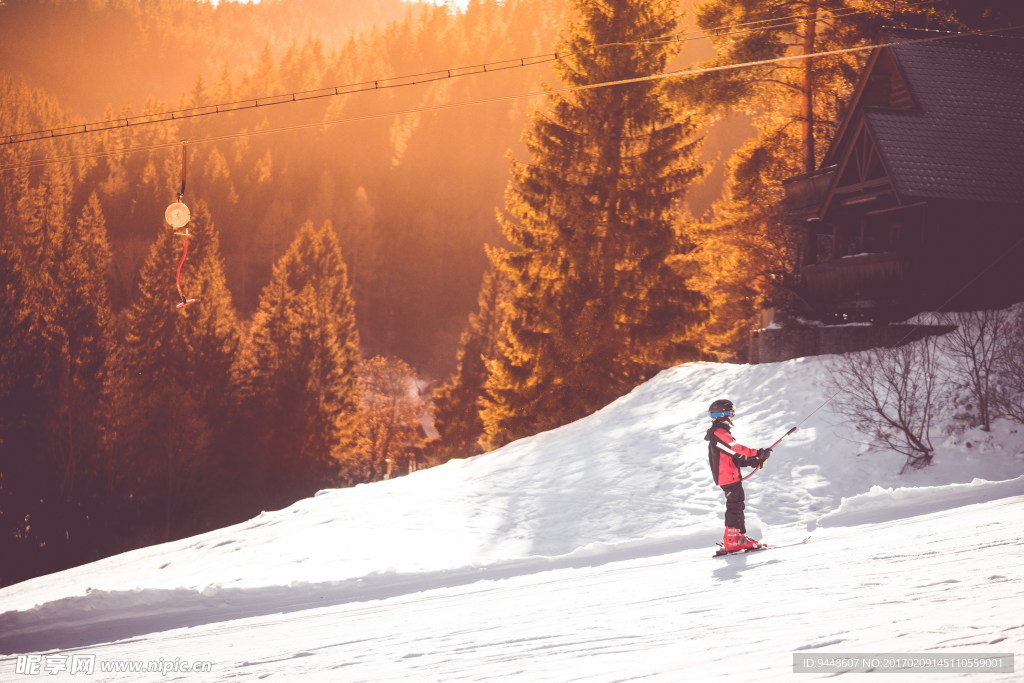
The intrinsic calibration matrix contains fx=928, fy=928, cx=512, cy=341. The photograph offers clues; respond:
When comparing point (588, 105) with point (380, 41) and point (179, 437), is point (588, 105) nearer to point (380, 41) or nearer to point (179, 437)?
point (179, 437)

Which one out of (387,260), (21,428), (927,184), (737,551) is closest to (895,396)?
(737,551)

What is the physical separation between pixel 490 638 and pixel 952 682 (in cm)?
429

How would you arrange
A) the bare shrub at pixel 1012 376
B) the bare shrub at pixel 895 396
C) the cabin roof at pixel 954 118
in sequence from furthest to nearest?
the cabin roof at pixel 954 118, the bare shrub at pixel 895 396, the bare shrub at pixel 1012 376

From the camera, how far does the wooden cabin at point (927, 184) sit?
838 inches

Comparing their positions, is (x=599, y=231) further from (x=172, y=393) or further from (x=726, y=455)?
(x=172, y=393)

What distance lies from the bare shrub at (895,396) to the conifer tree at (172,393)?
3730cm

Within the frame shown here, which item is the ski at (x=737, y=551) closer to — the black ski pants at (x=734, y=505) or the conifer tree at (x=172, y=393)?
the black ski pants at (x=734, y=505)

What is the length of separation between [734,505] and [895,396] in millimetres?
6629

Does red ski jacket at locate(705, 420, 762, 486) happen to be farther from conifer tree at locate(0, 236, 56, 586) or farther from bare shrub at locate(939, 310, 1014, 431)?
conifer tree at locate(0, 236, 56, 586)

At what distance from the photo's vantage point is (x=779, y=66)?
2808 centimetres

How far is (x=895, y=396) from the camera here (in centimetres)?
1573

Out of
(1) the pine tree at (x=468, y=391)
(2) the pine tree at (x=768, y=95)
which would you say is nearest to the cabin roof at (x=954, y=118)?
(2) the pine tree at (x=768, y=95)

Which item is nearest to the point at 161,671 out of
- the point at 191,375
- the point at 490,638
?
the point at 490,638

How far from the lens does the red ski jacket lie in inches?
405
